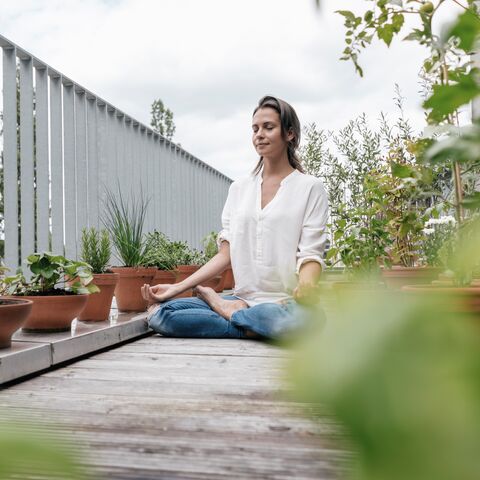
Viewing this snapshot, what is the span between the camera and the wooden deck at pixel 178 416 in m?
0.89

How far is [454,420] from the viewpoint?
0.09 metres

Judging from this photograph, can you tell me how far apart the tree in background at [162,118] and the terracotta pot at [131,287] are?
26.1 meters

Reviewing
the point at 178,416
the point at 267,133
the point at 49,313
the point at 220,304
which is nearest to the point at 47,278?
the point at 49,313

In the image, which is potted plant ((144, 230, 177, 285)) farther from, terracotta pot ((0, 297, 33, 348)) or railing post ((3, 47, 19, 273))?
terracotta pot ((0, 297, 33, 348))

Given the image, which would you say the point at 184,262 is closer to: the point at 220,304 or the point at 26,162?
the point at 220,304

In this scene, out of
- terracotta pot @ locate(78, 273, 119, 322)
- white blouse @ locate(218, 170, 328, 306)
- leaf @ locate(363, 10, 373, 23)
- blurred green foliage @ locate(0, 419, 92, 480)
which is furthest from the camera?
white blouse @ locate(218, 170, 328, 306)

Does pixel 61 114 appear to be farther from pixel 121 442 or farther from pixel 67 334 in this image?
pixel 121 442

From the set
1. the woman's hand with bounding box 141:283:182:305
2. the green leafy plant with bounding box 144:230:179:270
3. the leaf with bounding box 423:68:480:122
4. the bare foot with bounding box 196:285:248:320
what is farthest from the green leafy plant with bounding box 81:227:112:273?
the leaf with bounding box 423:68:480:122

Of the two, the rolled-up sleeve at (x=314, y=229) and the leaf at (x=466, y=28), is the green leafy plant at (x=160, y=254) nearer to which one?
the rolled-up sleeve at (x=314, y=229)

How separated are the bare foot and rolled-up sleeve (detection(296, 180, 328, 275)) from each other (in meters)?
0.40

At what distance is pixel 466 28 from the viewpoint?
157 millimetres

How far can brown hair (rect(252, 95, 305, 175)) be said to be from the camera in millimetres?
3062

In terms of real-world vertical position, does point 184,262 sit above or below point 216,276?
above

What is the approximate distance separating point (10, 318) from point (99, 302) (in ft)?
2.78
